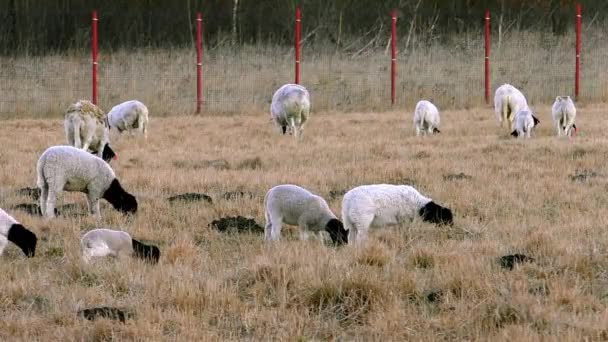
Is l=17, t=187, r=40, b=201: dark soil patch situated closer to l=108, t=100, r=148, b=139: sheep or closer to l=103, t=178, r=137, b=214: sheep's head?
l=103, t=178, r=137, b=214: sheep's head

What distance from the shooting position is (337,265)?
607 centimetres

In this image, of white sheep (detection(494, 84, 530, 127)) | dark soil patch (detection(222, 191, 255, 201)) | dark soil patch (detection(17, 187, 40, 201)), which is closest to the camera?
dark soil patch (detection(222, 191, 255, 201))

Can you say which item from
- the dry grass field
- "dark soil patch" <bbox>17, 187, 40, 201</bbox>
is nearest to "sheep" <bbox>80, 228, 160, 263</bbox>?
the dry grass field

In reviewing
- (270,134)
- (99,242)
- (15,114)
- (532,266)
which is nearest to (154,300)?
(99,242)

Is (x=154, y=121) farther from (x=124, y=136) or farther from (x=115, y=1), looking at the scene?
(x=115, y=1)

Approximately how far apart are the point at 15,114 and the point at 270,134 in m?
7.49

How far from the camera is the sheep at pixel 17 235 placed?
6.85m

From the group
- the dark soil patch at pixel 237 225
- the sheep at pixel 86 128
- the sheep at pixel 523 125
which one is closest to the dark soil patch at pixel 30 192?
the sheep at pixel 86 128

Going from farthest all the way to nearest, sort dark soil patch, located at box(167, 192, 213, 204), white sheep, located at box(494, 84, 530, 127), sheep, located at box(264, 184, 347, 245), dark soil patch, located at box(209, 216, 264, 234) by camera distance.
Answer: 1. white sheep, located at box(494, 84, 530, 127)
2. dark soil patch, located at box(167, 192, 213, 204)
3. dark soil patch, located at box(209, 216, 264, 234)
4. sheep, located at box(264, 184, 347, 245)

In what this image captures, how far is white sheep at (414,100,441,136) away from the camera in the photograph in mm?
15961

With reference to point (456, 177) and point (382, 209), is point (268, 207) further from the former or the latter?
point (456, 177)

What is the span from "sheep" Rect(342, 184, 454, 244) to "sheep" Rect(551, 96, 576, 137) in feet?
25.7

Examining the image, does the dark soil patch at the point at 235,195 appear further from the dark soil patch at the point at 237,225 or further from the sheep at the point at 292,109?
the sheep at the point at 292,109

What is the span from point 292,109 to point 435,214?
842 cm
